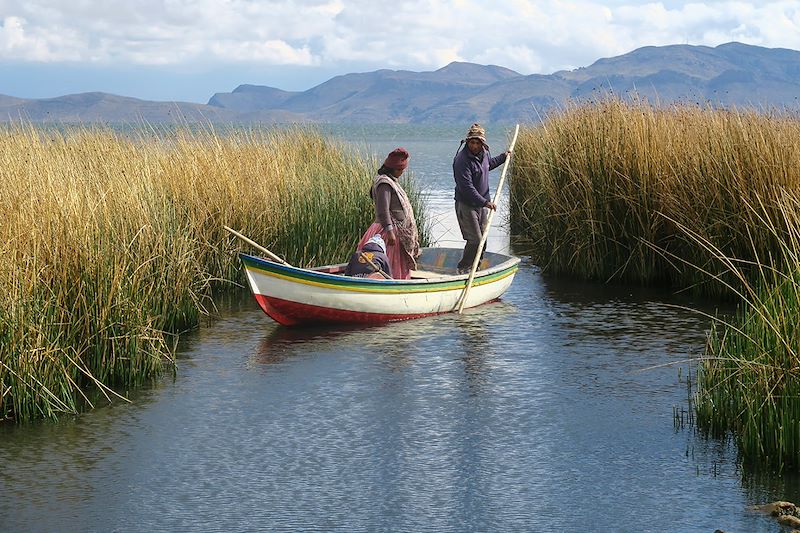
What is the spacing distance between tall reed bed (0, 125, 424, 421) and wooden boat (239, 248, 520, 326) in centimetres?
77

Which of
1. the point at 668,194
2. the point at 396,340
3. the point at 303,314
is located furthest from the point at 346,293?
the point at 668,194

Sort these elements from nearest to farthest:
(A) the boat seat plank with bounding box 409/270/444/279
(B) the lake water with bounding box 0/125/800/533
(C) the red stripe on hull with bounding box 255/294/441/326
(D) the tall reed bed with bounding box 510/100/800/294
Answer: (B) the lake water with bounding box 0/125/800/533 < (C) the red stripe on hull with bounding box 255/294/441/326 < (D) the tall reed bed with bounding box 510/100/800/294 < (A) the boat seat plank with bounding box 409/270/444/279

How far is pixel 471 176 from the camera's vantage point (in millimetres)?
13750

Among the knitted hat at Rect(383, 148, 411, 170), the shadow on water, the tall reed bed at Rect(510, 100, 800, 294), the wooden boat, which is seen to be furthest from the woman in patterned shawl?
the tall reed bed at Rect(510, 100, 800, 294)

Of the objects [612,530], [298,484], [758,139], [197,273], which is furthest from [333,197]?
[612,530]

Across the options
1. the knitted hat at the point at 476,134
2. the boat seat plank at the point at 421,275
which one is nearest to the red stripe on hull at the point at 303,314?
the boat seat plank at the point at 421,275

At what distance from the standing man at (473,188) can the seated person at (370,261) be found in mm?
1548

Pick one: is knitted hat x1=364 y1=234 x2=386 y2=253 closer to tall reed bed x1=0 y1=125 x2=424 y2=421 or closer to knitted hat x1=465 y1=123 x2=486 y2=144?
tall reed bed x1=0 y1=125 x2=424 y2=421

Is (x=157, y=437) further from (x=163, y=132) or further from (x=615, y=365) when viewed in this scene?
(x=163, y=132)

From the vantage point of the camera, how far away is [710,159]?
42.0 ft

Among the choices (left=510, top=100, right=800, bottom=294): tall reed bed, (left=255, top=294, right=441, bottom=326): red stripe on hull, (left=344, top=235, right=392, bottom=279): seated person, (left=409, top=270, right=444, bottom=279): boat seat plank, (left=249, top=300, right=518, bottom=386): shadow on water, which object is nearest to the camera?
(left=249, top=300, right=518, bottom=386): shadow on water

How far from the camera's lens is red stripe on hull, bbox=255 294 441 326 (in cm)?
1170

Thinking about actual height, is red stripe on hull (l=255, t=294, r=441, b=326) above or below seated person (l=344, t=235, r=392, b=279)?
below

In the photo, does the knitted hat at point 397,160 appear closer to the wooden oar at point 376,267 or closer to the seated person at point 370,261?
the seated person at point 370,261
